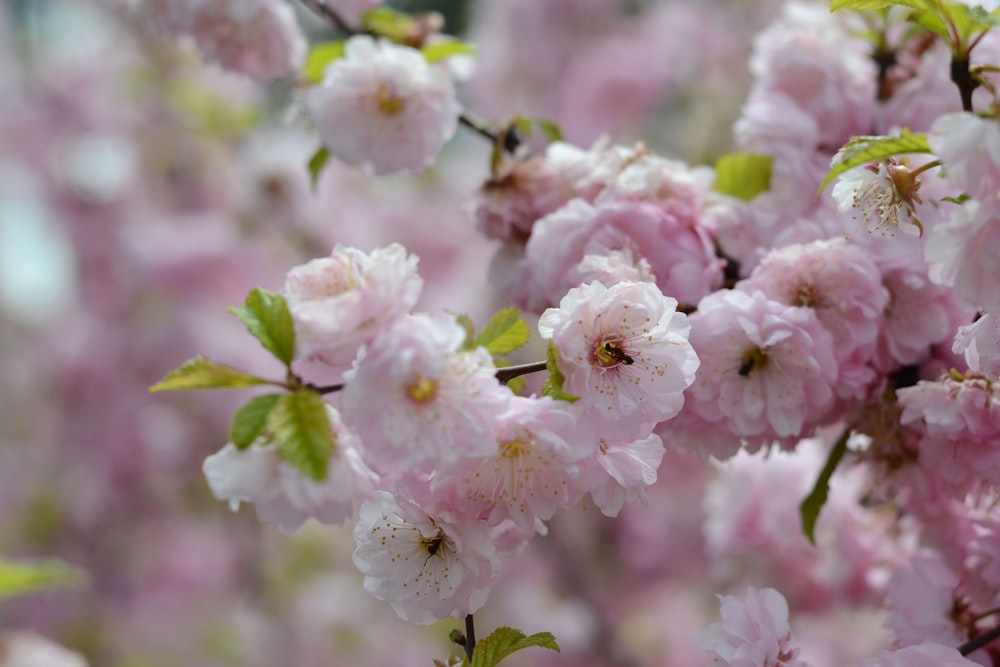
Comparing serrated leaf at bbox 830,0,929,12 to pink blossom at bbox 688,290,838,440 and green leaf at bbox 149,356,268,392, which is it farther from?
green leaf at bbox 149,356,268,392

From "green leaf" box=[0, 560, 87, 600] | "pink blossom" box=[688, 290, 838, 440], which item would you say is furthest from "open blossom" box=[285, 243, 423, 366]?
"green leaf" box=[0, 560, 87, 600]

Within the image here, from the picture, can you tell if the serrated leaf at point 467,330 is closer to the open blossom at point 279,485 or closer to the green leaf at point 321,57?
the open blossom at point 279,485

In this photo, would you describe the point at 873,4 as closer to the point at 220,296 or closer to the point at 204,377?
the point at 204,377

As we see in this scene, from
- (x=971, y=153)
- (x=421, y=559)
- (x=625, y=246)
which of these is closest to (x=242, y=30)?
(x=625, y=246)

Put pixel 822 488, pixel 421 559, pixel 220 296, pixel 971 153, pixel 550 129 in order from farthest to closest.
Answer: pixel 220 296 → pixel 550 129 → pixel 822 488 → pixel 421 559 → pixel 971 153

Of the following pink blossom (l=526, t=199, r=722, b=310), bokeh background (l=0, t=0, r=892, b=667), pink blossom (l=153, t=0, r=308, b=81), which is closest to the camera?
pink blossom (l=526, t=199, r=722, b=310)
